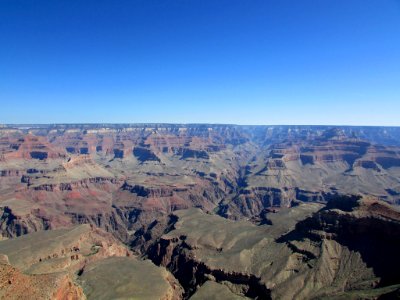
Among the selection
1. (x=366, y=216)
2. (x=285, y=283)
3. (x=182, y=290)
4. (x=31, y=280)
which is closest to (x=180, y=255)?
(x=182, y=290)

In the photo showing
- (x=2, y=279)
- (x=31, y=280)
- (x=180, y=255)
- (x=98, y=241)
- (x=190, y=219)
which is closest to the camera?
(x=2, y=279)

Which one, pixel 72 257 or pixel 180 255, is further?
pixel 180 255

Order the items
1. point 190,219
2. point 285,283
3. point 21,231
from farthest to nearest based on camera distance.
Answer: point 21,231 < point 190,219 < point 285,283

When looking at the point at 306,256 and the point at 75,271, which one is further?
the point at 75,271

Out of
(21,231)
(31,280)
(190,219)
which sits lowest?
(21,231)

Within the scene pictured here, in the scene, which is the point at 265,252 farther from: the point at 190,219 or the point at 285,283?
the point at 190,219

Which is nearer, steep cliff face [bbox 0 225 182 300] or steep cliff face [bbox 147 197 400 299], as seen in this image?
steep cliff face [bbox 0 225 182 300]

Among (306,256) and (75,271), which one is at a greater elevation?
(306,256)

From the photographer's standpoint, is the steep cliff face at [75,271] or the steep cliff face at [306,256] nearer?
the steep cliff face at [75,271]

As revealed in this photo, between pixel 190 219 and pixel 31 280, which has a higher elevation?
pixel 31 280
